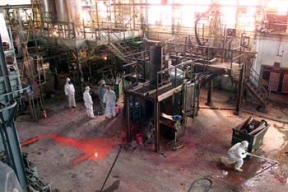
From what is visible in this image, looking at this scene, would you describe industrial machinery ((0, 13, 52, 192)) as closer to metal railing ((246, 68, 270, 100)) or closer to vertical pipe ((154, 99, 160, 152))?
vertical pipe ((154, 99, 160, 152))

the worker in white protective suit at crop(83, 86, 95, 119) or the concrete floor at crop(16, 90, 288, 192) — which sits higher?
the worker in white protective suit at crop(83, 86, 95, 119)

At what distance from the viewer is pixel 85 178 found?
984cm

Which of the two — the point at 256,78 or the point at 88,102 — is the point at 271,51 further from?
the point at 88,102

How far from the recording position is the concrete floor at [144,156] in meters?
9.48

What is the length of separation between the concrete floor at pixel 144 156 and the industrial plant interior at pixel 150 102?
0.04 meters

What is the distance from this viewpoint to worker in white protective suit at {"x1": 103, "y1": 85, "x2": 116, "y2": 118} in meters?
13.8

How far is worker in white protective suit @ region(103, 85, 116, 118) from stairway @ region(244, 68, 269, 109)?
699 centimetres

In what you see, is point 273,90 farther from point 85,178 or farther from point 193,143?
point 85,178

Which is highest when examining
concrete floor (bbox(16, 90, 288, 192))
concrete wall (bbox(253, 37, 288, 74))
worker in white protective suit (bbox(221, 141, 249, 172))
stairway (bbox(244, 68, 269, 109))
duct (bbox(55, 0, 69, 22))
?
duct (bbox(55, 0, 69, 22))

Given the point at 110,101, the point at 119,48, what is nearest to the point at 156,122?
the point at 110,101

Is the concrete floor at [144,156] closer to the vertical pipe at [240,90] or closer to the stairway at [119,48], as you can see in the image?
the vertical pipe at [240,90]

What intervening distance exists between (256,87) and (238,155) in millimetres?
7490

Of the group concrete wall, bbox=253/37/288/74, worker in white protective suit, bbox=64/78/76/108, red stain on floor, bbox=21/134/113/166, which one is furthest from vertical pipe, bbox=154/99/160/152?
concrete wall, bbox=253/37/288/74

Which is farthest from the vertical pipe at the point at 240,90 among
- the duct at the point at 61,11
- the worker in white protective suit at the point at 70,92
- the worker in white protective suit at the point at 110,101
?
the duct at the point at 61,11
